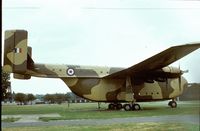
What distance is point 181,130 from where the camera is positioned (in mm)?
12172

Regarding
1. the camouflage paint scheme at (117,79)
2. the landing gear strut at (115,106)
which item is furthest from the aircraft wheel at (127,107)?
the landing gear strut at (115,106)

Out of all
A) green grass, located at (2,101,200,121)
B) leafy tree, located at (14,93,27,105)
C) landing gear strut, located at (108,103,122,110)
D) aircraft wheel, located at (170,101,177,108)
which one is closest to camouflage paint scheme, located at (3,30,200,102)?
aircraft wheel, located at (170,101,177,108)

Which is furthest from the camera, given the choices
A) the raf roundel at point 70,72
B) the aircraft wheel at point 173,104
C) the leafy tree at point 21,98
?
the leafy tree at point 21,98

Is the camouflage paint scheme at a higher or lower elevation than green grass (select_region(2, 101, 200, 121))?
higher

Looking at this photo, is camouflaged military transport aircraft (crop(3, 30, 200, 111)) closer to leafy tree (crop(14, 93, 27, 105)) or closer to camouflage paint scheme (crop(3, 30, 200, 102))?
camouflage paint scheme (crop(3, 30, 200, 102))

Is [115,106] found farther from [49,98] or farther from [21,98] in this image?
[21,98]

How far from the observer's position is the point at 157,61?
24.8 meters

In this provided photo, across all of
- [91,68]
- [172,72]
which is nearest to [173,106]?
[172,72]

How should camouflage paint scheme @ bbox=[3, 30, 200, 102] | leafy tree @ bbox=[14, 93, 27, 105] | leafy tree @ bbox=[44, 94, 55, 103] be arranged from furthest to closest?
leafy tree @ bbox=[44, 94, 55, 103]
leafy tree @ bbox=[14, 93, 27, 105]
camouflage paint scheme @ bbox=[3, 30, 200, 102]

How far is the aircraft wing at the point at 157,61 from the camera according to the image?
22.5 metres

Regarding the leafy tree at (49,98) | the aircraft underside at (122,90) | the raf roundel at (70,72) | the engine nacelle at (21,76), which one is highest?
the raf roundel at (70,72)

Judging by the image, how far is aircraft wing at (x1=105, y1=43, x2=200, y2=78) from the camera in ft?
73.9

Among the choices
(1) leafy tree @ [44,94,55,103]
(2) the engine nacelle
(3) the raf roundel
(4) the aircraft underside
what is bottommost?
(1) leafy tree @ [44,94,55,103]

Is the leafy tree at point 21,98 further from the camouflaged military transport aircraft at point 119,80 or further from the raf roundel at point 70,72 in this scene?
the raf roundel at point 70,72
